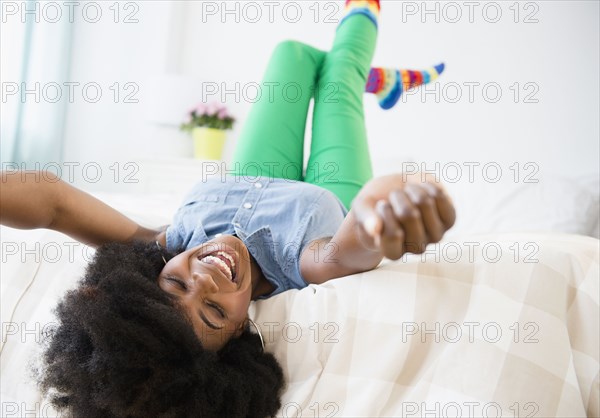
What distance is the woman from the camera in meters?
0.77

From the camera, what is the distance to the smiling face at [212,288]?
96 centimetres

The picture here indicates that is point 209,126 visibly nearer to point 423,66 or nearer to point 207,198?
point 423,66

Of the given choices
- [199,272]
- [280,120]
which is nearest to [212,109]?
[280,120]

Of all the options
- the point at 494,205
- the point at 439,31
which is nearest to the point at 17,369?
the point at 494,205

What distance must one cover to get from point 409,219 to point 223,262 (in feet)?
1.82

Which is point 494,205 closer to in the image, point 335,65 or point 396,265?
point 335,65

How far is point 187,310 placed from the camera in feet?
3.12

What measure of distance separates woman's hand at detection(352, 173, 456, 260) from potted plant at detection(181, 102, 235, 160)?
2640 mm

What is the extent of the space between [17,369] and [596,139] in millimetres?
2221

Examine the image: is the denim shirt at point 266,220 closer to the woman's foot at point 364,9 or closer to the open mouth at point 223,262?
the open mouth at point 223,262

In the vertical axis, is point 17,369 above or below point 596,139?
below

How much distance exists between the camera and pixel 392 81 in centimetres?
242

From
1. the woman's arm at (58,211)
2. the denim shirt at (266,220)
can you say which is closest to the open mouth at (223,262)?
the denim shirt at (266,220)

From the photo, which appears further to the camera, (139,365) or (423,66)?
(423,66)
